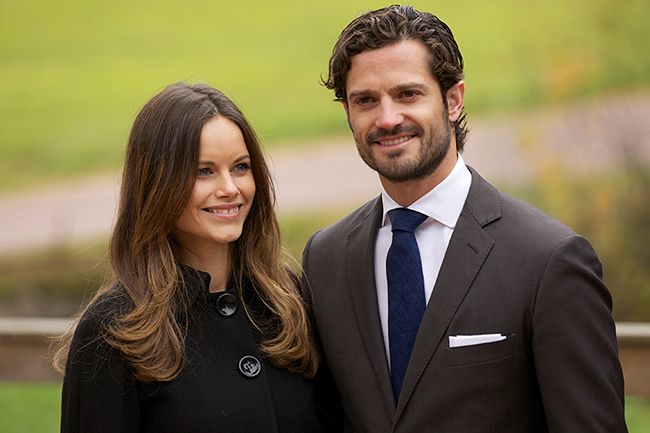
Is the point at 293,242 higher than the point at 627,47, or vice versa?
the point at 627,47

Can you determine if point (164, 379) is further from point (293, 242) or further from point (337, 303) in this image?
point (293, 242)

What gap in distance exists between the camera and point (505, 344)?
2807mm

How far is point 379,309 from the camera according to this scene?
3.05 metres

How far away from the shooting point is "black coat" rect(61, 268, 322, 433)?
9.37 feet

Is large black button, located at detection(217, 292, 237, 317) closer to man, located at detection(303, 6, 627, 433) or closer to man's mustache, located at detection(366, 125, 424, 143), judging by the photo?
man, located at detection(303, 6, 627, 433)

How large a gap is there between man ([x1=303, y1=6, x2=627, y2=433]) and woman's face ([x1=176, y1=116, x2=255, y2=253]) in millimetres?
336

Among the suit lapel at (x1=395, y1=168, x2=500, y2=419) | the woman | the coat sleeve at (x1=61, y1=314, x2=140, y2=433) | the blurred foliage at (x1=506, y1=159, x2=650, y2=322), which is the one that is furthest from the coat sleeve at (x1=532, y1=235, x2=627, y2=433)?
the blurred foliage at (x1=506, y1=159, x2=650, y2=322)

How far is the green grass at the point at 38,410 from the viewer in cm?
614

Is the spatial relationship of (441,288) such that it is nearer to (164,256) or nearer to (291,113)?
(164,256)

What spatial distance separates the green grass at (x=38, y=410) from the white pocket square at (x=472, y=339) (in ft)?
11.0

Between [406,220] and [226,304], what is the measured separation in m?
0.55

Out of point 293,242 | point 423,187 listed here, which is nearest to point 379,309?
point 423,187

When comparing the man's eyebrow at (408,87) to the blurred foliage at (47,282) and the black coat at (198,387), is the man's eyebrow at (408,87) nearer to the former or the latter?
the black coat at (198,387)

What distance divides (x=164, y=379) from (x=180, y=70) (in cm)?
434
